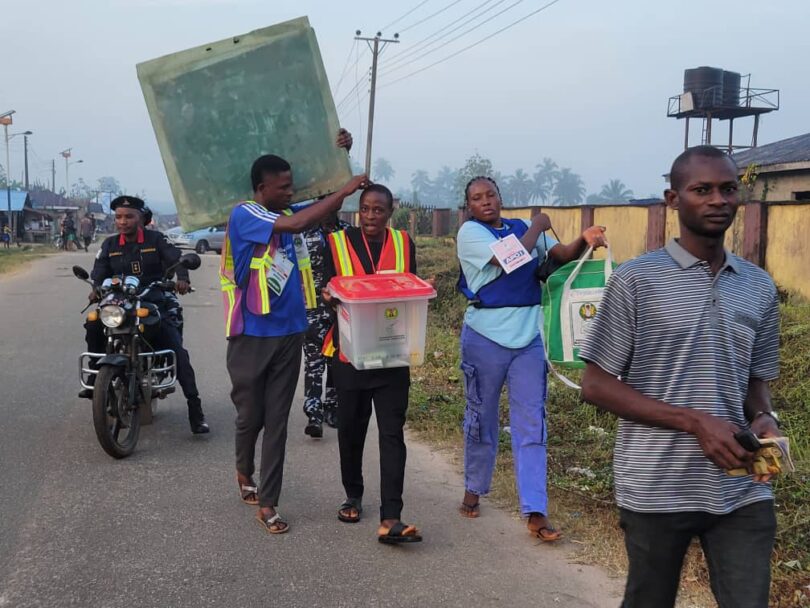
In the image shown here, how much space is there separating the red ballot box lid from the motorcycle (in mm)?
2058

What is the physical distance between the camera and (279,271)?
4484mm

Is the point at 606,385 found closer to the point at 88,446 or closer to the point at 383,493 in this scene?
the point at 383,493

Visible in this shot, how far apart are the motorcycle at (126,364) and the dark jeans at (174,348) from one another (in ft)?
0.16

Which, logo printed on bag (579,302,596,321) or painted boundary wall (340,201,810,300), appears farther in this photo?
painted boundary wall (340,201,810,300)

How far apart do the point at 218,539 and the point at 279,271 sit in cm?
145

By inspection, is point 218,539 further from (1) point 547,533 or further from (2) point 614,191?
(2) point 614,191

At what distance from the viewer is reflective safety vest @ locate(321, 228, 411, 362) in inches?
176

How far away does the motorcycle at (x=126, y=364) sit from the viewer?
558 centimetres

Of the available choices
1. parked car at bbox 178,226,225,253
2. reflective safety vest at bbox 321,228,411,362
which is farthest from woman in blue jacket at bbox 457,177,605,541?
parked car at bbox 178,226,225,253

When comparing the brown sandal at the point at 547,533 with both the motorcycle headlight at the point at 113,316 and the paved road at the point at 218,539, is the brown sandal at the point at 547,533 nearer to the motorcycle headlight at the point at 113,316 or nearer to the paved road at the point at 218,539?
the paved road at the point at 218,539

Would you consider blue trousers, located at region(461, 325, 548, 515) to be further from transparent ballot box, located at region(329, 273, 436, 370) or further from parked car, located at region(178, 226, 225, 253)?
parked car, located at region(178, 226, 225, 253)

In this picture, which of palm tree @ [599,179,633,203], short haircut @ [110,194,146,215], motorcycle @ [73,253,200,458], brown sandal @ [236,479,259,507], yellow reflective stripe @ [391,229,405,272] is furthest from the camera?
palm tree @ [599,179,633,203]

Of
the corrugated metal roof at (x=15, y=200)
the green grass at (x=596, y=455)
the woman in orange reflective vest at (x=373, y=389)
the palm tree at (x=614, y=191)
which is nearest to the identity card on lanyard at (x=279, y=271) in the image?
the woman in orange reflective vest at (x=373, y=389)

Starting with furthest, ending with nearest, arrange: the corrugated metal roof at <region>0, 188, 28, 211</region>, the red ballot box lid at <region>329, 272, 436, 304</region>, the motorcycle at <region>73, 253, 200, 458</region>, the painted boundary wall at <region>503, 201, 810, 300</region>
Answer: the corrugated metal roof at <region>0, 188, 28, 211</region> → the painted boundary wall at <region>503, 201, 810, 300</region> → the motorcycle at <region>73, 253, 200, 458</region> → the red ballot box lid at <region>329, 272, 436, 304</region>
